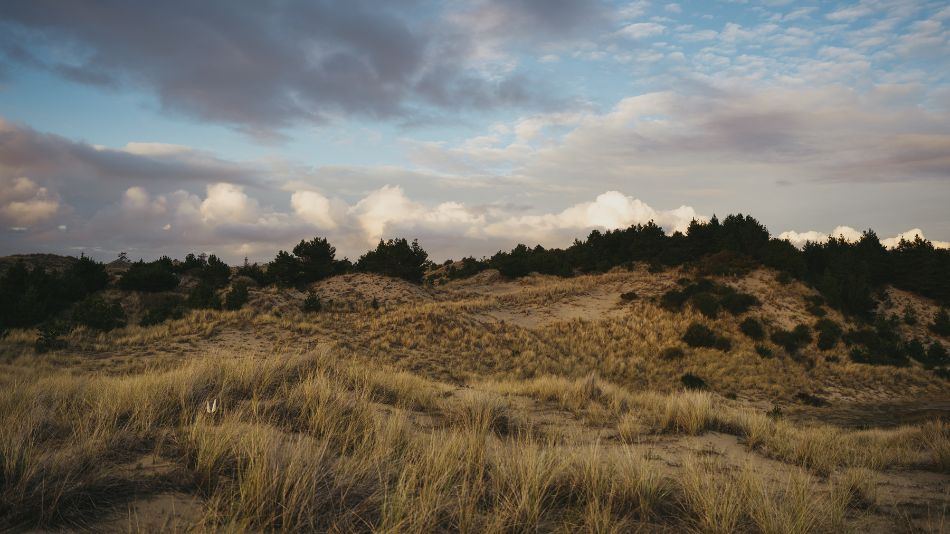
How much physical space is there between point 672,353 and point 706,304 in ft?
20.0

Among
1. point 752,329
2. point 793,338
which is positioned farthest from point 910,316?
point 752,329

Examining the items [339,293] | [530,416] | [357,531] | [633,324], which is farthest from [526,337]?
[357,531]

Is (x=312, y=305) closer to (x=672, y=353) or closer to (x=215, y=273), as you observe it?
(x=215, y=273)

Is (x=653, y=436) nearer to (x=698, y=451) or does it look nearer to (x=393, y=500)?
(x=698, y=451)

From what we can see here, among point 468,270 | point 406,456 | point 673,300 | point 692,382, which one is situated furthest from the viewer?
point 468,270

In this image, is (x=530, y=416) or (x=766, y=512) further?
(x=530, y=416)

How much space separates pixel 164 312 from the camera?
21.2 m

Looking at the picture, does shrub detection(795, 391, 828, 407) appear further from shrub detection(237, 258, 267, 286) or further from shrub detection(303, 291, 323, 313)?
shrub detection(237, 258, 267, 286)

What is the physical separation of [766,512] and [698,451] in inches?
115

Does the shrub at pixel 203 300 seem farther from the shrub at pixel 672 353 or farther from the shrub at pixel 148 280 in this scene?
the shrub at pixel 672 353

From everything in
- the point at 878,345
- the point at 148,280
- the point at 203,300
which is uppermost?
the point at 148,280

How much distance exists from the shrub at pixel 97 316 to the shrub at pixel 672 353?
25.4 meters

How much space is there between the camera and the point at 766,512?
3965 mm

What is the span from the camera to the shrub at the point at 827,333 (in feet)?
82.3
